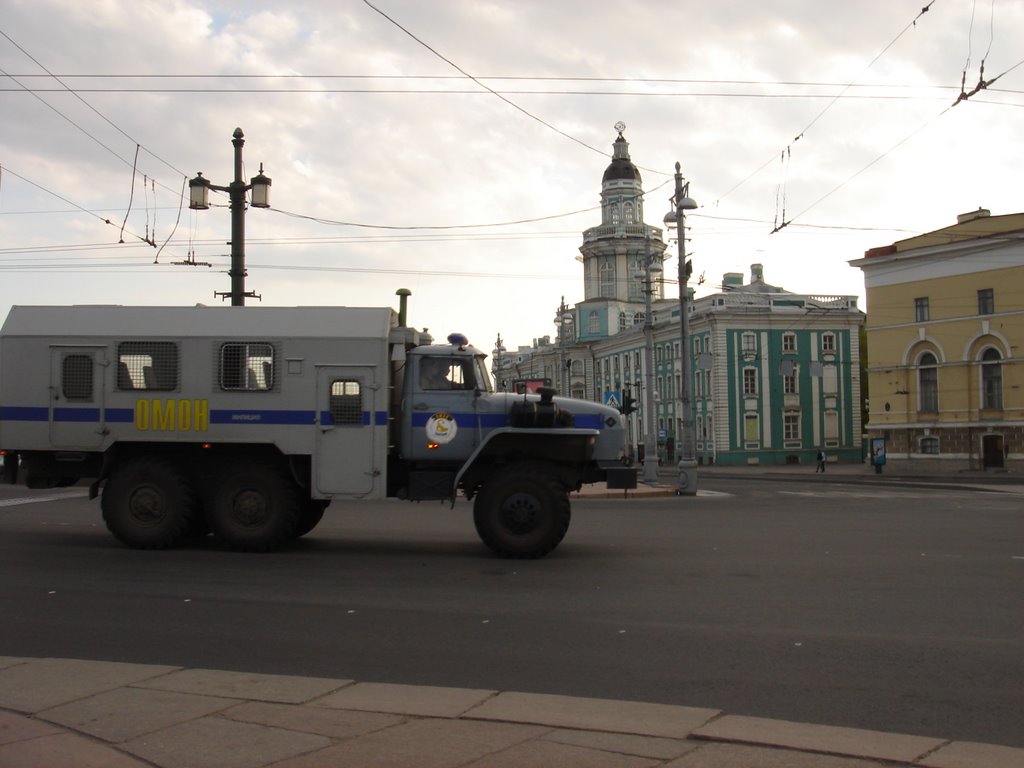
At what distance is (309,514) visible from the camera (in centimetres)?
1555

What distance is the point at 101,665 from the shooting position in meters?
7.59

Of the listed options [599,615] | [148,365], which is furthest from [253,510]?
[599,615]

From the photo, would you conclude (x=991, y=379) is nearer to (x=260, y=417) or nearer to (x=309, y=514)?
(x=309, y=514)

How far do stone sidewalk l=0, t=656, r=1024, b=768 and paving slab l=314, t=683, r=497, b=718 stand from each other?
1 centimetres

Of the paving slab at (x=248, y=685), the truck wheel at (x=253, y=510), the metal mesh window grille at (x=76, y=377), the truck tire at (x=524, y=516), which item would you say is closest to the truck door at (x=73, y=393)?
the metal mesh window grille at (x=76, y=377)

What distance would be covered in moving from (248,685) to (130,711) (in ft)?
2.77

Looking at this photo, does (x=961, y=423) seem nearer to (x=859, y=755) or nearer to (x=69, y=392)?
(x=69, y=392)

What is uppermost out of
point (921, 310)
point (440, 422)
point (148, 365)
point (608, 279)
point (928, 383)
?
point (608, 279)

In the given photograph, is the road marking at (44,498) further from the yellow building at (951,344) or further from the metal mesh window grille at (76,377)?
the yellow building at (951,344)

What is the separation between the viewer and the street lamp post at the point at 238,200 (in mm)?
20547

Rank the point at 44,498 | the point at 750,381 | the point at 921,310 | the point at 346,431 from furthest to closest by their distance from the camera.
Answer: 1. the point at 750,381
2. the point at 921,310
3. the point at 44,498
4. the point at 346,431

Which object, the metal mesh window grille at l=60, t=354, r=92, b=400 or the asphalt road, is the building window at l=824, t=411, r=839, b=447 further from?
the metal mesh window grille at l=60, t=354, r=92, b=400

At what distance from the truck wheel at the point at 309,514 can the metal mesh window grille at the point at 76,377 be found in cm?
333

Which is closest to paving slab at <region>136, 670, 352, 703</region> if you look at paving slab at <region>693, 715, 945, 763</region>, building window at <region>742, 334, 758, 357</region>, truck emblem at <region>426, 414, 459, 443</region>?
paving slab at <region>693, 715, 945, 763</region>
